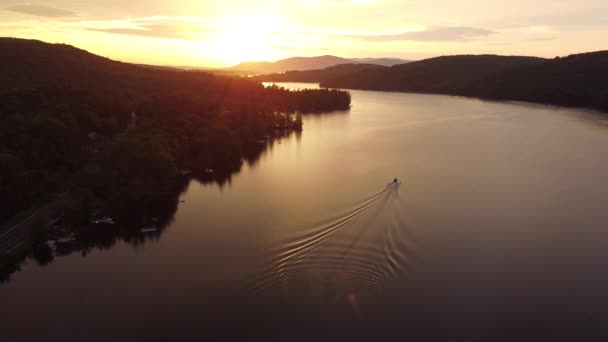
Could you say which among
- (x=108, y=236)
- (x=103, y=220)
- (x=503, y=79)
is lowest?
(x=108, y=236)

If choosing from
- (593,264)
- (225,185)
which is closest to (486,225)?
(593,264)

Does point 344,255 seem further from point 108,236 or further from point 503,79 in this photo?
point 503,79

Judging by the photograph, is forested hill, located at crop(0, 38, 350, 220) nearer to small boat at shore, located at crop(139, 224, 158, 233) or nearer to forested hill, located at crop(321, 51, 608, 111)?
small boat at shore, located at crop(139, 224, 158, 233)

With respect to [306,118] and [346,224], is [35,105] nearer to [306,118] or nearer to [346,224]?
[346,224]

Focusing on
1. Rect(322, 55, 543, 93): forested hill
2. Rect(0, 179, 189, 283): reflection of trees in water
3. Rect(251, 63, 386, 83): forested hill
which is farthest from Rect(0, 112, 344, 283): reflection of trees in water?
Rect(251, 63, 386, 83): forested hill

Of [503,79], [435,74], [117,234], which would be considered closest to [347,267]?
[117,234]

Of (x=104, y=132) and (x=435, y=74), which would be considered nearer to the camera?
(x=104, y=132)
